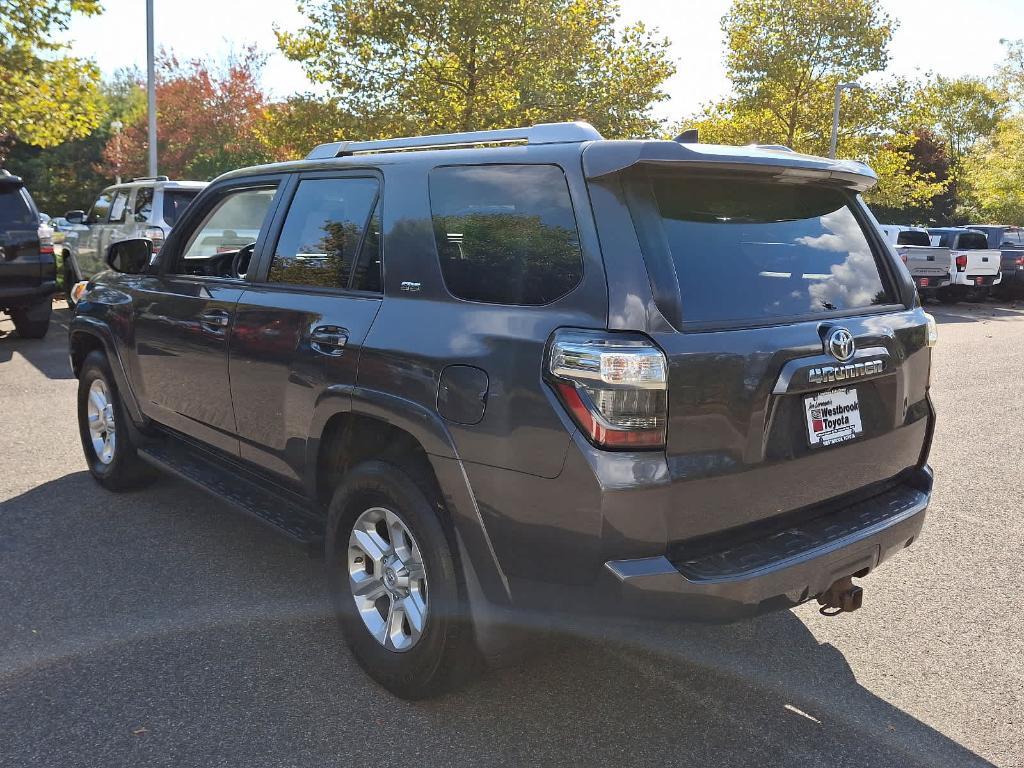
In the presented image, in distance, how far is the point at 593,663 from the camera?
11.2ft

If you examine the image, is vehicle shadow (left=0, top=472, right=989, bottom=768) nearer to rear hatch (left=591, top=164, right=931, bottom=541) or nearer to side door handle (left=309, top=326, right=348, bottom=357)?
rear hatch (left=591, top=164, right=931, bottom=541)

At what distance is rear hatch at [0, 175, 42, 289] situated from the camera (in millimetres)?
10383

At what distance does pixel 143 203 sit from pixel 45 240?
1.35m

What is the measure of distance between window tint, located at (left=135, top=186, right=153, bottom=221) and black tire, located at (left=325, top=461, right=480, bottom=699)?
9.54 meters

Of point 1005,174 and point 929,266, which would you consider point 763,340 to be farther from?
point 1005,174

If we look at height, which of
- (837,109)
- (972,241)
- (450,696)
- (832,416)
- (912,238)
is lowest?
(450,696)

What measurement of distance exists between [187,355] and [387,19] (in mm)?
16795

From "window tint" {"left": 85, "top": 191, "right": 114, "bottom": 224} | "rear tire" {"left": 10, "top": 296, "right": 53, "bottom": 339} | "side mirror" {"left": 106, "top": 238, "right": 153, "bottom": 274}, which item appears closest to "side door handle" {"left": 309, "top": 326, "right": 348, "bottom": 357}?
"side mirror" {"left": 106, "top": 238, "right": 153, "bottom": 274}

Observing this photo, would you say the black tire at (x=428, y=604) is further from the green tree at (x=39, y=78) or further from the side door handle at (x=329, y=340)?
the green tree at (x=39, y=78)

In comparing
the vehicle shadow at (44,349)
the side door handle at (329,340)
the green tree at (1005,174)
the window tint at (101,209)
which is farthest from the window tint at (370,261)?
the green tree at (1005,174)

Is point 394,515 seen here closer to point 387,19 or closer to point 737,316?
point 737,316

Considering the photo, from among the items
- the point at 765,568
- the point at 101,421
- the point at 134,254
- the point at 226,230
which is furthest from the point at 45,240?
the point at 765,568

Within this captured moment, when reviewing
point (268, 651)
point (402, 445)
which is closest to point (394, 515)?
point (402, 445)

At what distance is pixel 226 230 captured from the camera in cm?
635
